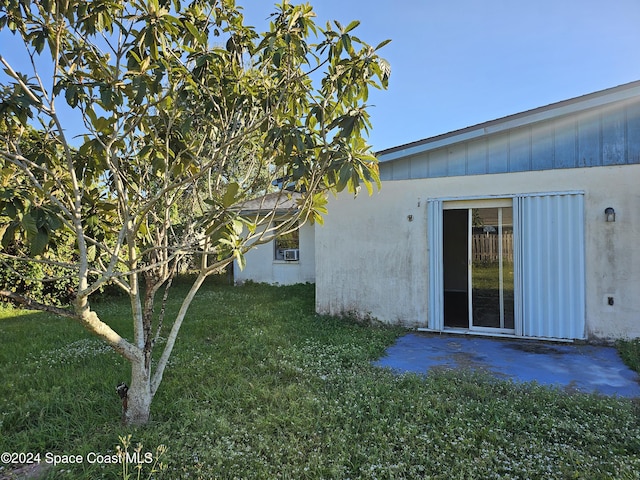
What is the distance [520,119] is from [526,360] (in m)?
3.96

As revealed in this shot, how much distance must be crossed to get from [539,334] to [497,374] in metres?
2.15

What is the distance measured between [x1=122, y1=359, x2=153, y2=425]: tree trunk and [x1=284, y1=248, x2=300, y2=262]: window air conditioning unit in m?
10.1

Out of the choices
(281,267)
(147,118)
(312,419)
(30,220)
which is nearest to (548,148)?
(312,419)

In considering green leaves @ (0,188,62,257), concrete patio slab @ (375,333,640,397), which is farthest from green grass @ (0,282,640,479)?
green leaves @ (0,188,62,257)

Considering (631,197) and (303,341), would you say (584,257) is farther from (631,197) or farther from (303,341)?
(303,341)

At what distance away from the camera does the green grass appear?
2922mm

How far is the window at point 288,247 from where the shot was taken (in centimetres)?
1376

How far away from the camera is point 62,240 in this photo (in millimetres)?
3939

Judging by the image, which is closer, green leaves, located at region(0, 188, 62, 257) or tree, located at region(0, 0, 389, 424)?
green leaves, located at region(0, 188, 62, 257)

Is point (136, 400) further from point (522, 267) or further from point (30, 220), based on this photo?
point (522, 267)

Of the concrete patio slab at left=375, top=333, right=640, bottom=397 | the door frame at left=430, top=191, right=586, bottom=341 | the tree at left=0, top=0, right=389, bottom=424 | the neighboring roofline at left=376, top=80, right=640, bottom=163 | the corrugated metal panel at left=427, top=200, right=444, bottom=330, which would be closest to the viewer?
the tree at left=0, top=0, right=389, bottom=424

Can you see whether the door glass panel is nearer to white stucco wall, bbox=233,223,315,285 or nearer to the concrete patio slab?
the concrete patio slab

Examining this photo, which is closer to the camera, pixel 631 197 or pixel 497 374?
pixel 497 374

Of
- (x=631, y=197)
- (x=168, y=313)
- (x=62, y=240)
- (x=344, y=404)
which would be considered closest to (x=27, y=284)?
(x=168, y=313)
